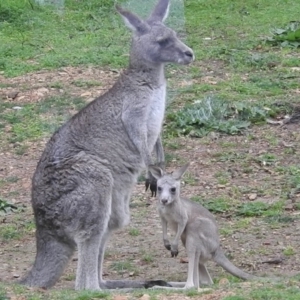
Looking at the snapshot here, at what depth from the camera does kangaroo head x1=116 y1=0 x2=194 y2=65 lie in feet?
22.0

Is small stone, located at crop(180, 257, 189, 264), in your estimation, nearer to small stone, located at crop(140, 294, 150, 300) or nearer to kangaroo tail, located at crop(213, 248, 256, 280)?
kangaroo tail, located at crop(213, 248, 256, 280)

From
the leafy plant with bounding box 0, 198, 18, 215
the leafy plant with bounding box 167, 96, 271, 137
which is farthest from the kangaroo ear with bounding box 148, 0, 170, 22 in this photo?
the leafy plant with bounding box 167, 96, 271, 137

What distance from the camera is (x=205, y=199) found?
782cm

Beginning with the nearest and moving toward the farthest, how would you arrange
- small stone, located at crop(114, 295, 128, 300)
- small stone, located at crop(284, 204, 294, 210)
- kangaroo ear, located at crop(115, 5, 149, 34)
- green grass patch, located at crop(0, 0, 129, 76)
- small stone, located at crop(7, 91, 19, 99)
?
small stone, located at crop(114, 295, 128, 300), kangaroo ear, located at crop(115, 5, 149, 34), small stone, located at crop(284, 204, 294, 210), small stone, located at crop(7, 91, 19, 99), green grass patch, located at crop(0, 0, 129, 76)

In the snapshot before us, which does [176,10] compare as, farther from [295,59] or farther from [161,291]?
[161,291]

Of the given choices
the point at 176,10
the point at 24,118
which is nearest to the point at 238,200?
the point at 24,118

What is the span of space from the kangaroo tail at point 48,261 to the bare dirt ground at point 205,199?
0.28 meters

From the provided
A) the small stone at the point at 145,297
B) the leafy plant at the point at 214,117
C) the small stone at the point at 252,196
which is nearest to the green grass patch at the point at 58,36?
the leafy plant at the point at 214,117

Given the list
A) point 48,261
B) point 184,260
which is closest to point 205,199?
point 184,260

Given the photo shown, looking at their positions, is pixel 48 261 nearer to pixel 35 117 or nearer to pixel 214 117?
pixel 214 117

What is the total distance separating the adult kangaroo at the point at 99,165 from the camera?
6027mm

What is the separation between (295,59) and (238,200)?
3.68m

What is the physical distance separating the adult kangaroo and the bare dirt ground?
384 millimetres

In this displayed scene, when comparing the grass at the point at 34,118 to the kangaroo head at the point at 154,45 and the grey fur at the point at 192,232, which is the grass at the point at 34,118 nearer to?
the kangaroo head at the point at 154,45
